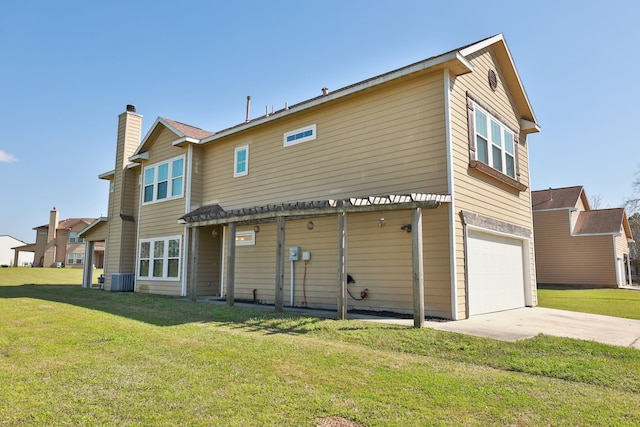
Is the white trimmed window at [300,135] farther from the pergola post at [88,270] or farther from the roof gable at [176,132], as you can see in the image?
the pergola post at [88,270]

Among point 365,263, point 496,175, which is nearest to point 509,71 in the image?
point 496,175

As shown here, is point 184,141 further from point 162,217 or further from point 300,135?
point 300,135

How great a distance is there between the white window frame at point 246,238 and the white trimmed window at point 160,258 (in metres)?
2.48

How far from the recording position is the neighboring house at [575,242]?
2275 centimetres

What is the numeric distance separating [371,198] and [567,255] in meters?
21.2

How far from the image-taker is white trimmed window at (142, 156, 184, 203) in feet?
47.1

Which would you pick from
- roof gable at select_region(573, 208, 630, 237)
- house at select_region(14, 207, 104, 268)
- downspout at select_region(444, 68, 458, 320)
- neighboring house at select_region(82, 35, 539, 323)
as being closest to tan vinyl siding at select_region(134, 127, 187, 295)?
neighboring house at select_region(82, 35, 539, 323)

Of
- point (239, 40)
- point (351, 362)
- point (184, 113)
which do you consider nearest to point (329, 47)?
point (239, 40)

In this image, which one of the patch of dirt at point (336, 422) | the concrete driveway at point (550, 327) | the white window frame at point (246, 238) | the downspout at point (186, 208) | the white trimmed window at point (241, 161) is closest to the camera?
the patch of dirt at point (336, 422)

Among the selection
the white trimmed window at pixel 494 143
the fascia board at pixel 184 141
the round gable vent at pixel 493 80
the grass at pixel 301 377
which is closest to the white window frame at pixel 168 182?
the fascia board at pixel 184 141

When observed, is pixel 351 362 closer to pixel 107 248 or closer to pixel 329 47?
→ pixel 329 47

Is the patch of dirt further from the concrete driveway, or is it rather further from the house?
the house

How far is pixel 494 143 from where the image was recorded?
1071cm

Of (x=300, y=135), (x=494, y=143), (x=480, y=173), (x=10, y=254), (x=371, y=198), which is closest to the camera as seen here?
(x=371, y=198)
